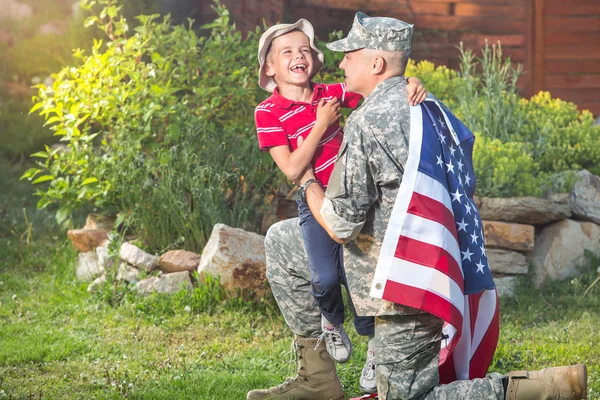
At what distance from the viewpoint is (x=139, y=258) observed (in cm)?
602

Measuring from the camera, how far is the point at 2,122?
35.3 feet

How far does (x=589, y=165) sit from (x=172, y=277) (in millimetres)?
3699

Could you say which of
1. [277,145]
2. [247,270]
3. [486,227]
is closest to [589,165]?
[486,227]

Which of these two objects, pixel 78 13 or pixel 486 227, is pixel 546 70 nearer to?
pixel 486 227

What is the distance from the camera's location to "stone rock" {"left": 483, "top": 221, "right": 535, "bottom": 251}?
20.0ft

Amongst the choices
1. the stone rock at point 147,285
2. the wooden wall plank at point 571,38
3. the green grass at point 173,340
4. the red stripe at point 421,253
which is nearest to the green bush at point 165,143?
the stone rock at point 147,285

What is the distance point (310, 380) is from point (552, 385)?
1202 millimetres

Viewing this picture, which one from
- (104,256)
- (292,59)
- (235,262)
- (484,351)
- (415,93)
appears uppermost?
(292,59)

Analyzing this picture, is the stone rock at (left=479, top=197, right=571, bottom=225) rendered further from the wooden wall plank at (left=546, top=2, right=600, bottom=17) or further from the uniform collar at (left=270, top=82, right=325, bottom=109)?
the wooden wall plank at (left=546, top=2, right=600, bottom=17)

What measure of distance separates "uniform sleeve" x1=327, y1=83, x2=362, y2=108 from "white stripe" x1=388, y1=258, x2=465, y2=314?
1146 millimetres

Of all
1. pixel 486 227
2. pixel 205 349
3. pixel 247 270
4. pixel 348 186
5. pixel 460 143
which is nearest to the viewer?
pixel 348 186

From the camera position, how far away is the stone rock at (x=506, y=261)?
613cm

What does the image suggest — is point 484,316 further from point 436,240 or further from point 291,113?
point 291,113

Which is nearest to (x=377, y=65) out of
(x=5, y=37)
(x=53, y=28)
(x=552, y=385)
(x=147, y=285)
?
(x=552, y=385)
